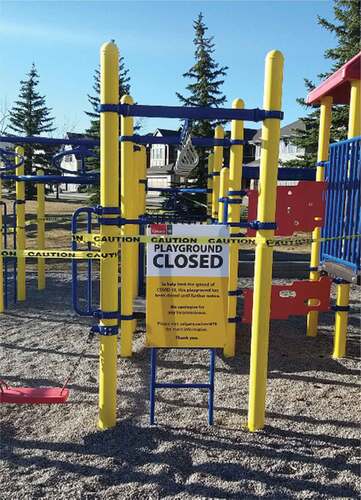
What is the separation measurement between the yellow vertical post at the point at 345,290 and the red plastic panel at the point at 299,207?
2.44 ft

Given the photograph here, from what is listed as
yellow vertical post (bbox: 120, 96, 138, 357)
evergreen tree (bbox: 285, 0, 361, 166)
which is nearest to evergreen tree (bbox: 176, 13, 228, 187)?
evergreen tree (bbox: 285, 0, 361, 166)

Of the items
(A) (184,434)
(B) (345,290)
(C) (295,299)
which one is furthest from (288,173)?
(A) (184,434)

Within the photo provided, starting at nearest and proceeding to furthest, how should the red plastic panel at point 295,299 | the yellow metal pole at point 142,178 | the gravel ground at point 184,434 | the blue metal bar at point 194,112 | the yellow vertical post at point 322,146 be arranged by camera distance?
the gravel ground at point 184,434 → the blue metal bar at point 194,112 → the red plastic panel at point 295,299 → the yellow vertical post at point 322,146 → the yellow metal pole at point 142,178

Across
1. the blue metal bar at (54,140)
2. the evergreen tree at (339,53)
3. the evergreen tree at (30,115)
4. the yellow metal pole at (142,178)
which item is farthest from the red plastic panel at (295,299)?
the evergreen tree at (30,115)

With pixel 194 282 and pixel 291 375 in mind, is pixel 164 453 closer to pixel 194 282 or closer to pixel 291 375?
pixel 194 282

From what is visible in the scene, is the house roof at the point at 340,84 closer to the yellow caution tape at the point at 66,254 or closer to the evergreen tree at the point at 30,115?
the yellow caution tape at the point at 66,254

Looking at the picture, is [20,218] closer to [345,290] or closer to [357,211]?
[345,290]

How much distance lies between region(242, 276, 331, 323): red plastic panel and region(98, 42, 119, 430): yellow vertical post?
5.06ft

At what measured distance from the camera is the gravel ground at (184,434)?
2.99 meters

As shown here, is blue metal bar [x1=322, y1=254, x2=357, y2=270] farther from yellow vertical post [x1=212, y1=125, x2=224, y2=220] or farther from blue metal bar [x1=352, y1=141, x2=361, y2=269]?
yellow vertical post [x1=212, y1=125, x2=224, y2=220]

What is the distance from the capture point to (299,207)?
457 cm

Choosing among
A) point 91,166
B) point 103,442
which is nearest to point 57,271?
point 103,442

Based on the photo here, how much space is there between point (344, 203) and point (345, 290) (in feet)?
3.43

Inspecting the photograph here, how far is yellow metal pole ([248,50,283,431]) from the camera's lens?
3.37 m
